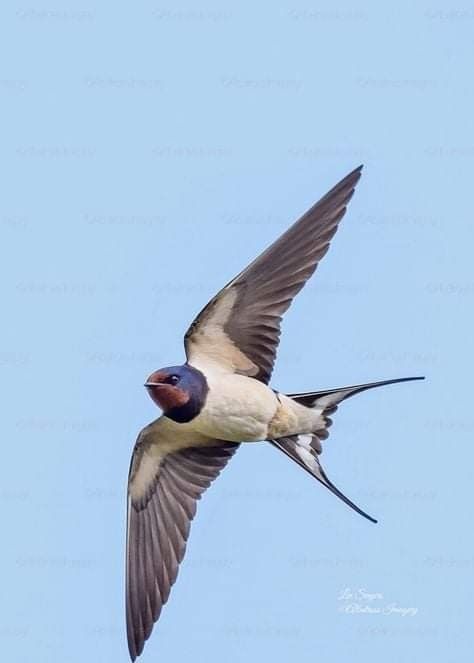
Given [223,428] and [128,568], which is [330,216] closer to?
[223,428]

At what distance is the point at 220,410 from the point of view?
4934 mm

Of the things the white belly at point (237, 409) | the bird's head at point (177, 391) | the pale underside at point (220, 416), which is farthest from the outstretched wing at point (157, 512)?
the bird's head at point (177, 391)

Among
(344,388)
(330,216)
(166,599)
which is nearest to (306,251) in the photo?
(330,216)

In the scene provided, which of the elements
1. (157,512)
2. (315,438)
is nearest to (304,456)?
(315,438)

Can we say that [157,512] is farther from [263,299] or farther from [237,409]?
[263,299]

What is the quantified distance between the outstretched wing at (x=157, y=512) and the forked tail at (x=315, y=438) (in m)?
0.23

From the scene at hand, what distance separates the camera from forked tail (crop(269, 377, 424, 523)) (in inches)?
199

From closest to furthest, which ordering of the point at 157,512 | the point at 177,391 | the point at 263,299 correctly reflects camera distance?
the point at 177,391 → the point at 263,299 → the point at 157,512

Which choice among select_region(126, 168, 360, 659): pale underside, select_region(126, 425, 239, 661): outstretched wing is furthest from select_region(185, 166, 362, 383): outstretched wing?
select_region(126, 425, 239, 661): outstretched wing

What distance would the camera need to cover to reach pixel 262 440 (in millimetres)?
5062

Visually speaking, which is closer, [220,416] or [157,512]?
[220,416]

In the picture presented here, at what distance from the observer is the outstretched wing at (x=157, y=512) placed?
17.2ft

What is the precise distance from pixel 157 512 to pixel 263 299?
833 mm

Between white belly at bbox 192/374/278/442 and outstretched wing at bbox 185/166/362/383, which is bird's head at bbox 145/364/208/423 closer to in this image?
white belly at bbox 192/374/278/442
